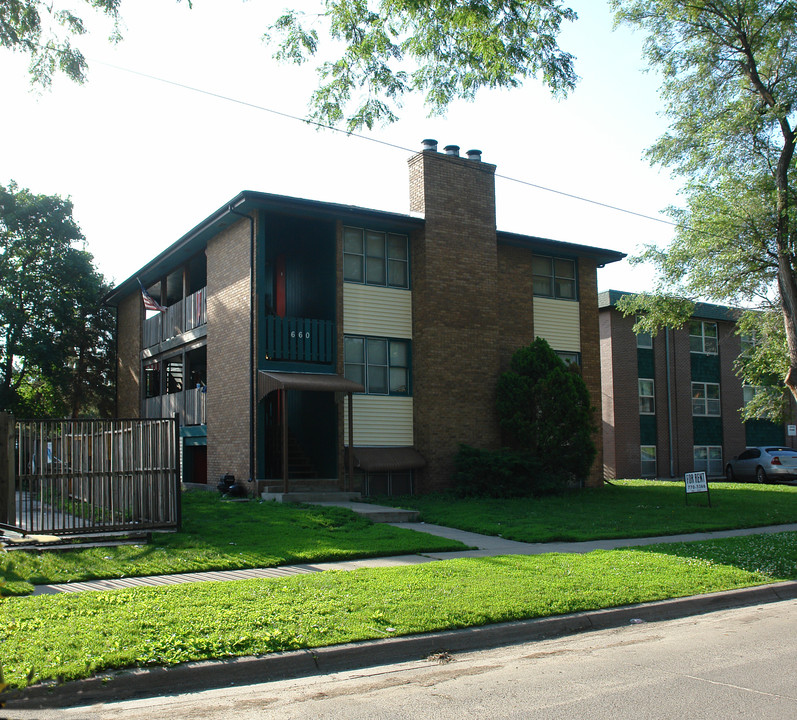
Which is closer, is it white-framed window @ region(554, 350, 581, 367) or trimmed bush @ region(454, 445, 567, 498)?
trimmed bush @ region(454, 445, 567, 498)

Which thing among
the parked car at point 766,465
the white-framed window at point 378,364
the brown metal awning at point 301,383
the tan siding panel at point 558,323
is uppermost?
the tan siding panel at point 558,323

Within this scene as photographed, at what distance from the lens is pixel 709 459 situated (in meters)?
35.4

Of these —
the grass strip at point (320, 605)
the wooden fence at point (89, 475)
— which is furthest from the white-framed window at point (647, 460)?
the wooden fence at point (89, 475)

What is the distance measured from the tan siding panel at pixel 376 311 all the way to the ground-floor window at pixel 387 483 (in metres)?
3.69

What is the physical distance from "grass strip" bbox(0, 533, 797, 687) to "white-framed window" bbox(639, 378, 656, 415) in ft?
74.8

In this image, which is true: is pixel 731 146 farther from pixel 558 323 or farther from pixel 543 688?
pixel 543 688

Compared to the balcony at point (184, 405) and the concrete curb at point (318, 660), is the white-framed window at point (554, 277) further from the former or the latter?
the concrete curb at point (318, 660)

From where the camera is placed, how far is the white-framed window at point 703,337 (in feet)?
116

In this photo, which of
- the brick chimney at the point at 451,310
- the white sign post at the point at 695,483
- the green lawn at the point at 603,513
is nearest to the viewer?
the green lawn at the point at 603,513

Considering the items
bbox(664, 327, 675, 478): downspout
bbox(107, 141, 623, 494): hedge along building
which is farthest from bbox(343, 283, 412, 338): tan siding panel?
bbox(664, 327, 675, 478): downspout

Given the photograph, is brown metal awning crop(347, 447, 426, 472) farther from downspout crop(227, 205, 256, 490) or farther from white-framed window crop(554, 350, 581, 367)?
white-framed window crop(554, 350, 581, 367)

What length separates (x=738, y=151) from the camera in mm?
22062

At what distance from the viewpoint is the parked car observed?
101ft

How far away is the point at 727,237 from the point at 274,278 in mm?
12857
